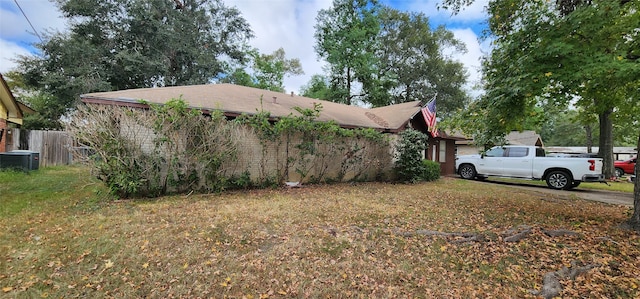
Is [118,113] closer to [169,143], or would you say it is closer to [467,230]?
[169,143]

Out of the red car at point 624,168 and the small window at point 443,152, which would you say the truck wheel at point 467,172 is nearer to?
the small window at point 443,152

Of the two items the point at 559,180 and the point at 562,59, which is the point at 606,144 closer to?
the point at 559,180

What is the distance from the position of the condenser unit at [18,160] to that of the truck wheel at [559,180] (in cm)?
2042

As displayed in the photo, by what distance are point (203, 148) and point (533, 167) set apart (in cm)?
1272

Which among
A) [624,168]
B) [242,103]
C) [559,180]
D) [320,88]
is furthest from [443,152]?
[624,168]

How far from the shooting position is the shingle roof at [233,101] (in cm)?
776

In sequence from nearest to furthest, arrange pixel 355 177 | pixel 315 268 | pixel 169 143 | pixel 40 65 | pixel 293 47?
pixel 315 268, pixel 169 143, pixel 355 177, pixel 40 65, pixel 293 47

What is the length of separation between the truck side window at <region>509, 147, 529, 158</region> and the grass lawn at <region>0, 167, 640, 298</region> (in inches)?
220

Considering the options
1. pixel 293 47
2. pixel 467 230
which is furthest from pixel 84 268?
pixel 293 47

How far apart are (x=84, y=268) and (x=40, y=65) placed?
2189 centimetres

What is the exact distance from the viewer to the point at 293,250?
388 centimetres

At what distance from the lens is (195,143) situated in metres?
7.31

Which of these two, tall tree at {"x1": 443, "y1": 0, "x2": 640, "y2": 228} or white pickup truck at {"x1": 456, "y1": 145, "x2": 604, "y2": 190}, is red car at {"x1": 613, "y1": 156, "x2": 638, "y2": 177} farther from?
tall tree at {"x1": 443, "y1": 0, "x2": 640, "y2": 228}

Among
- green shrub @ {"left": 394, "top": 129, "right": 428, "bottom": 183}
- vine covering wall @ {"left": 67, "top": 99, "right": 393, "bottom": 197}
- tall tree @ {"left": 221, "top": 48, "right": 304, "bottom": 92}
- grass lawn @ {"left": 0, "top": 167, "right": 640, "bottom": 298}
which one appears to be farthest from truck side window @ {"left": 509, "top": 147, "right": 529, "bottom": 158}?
tall tree @ {"left": 221, "top": 48, "right": 304, "bottom": 92}
